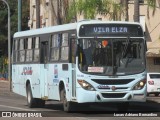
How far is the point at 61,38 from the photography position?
22078mm

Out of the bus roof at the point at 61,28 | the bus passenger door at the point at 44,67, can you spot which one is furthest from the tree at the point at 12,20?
the bus passenger door at the point at 44,67

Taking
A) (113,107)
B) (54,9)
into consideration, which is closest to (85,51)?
(113,107)

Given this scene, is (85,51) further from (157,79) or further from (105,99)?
(157,79)

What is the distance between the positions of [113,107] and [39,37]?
13.8 feet

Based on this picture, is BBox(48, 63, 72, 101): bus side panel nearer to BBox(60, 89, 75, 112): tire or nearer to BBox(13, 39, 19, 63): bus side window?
BBox(60, 89, 75, 112): tire

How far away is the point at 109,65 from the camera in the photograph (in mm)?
20266

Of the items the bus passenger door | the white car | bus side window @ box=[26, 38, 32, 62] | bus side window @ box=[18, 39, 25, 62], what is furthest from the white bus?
the white car

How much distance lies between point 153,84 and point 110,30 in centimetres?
1540

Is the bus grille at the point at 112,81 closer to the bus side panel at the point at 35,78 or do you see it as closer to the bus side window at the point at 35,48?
the bus side panel at the point at 35,78

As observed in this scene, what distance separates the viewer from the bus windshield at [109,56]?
66.4 feet

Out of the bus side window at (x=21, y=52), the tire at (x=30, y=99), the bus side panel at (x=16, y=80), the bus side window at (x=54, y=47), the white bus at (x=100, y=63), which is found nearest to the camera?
the white bus at (x=100, y=63)

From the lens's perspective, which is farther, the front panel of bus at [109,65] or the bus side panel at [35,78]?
the bus side panel at [35,78]

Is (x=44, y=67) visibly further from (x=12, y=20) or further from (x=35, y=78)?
(x=12, y=20)

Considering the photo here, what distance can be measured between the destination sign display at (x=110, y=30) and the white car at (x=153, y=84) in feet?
48.3
